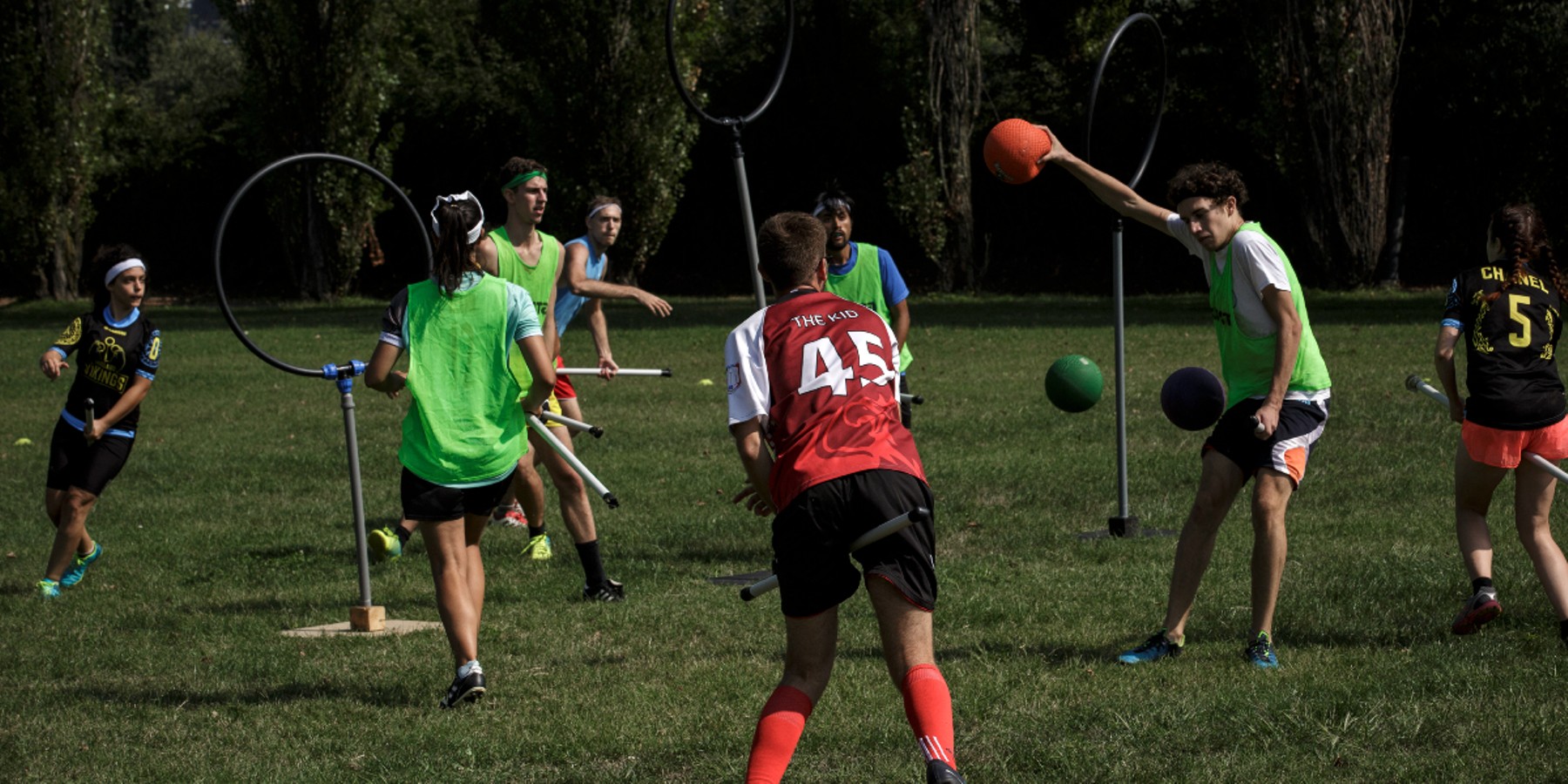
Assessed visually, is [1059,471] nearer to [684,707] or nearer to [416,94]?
[684,707]

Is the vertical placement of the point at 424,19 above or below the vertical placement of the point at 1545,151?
above

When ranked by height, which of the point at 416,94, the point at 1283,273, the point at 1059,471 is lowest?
the point at 1059,471

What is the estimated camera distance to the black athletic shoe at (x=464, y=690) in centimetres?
590

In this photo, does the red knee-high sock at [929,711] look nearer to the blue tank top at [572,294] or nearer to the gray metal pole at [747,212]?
the gray metal pole at [747,212]

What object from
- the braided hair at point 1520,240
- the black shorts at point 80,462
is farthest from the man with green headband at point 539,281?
the braided hair at point 1520,240

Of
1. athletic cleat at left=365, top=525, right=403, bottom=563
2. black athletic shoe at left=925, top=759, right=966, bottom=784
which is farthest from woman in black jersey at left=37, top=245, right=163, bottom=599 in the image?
black athletic shoe at left=925, top=759, right=966, bottom=784

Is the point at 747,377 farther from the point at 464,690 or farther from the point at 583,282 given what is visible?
the point at 583,282

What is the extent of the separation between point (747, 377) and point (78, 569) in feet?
19.4

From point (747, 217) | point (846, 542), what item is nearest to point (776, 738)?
point (846, 542)

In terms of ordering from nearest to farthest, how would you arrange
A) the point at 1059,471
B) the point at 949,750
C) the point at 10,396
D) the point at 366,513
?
the point at 949,750
the point at 366,513
the point at 1059,471
the point at 10,396

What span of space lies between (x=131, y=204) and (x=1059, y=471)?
39137mm

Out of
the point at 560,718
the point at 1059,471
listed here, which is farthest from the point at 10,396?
the point at 560,718

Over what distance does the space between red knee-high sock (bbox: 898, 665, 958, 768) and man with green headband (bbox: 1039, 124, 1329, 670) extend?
82.7 inches

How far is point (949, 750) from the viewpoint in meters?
4.25
